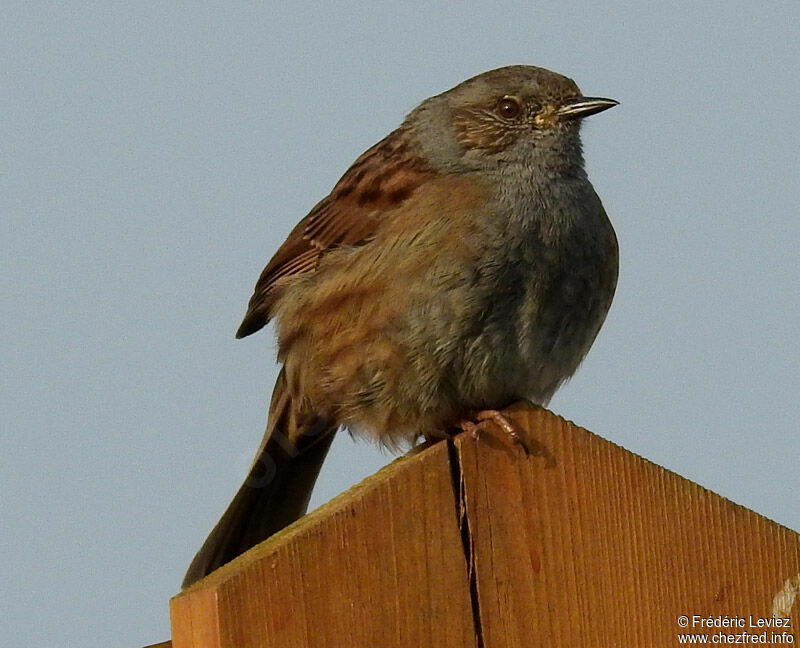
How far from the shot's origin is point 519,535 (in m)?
2.83

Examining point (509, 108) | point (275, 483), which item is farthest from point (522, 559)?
point (509, 108)

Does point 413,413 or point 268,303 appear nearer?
point 413,413

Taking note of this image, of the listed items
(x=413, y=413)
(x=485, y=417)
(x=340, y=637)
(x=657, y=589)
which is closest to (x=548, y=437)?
(x=485, y=417)

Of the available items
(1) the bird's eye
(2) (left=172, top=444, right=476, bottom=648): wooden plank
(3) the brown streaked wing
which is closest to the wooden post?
(2) (left=172, top=444, right=476, bottom=648): wooden plank

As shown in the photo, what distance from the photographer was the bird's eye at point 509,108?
491 centimetres

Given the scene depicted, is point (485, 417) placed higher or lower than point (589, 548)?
higher

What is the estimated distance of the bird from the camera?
408cm

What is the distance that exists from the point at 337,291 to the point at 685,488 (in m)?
1.86

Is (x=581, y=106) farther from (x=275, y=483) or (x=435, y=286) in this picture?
(x=275, y=483)

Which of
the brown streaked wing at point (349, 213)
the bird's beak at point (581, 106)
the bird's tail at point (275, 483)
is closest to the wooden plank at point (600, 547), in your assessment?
the bird's tail at point (275, 483)

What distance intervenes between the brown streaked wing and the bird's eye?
0.37 meters

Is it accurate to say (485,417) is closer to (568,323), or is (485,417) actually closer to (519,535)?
(519,535)

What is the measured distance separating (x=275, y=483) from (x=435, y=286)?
1176 mm

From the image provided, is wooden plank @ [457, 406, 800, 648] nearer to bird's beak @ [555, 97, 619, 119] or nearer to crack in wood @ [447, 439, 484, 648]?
crack in wood @ [447, 439, 484, 648]
